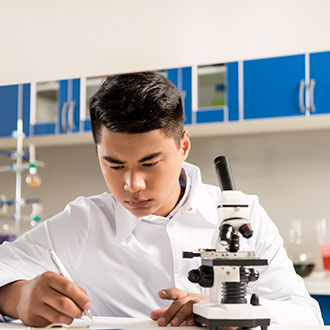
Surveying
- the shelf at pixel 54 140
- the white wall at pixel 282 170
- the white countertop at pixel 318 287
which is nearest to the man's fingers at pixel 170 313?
the white countertop at pixel 318 287

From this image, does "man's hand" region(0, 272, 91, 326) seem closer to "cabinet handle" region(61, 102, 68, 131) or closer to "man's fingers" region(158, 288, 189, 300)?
"man's fingers" region(158, 288, 189, 300)

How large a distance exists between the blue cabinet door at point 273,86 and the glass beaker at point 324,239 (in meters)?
0.62

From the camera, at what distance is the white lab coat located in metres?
1.11

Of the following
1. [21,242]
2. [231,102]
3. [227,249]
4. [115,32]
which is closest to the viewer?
[115,32]

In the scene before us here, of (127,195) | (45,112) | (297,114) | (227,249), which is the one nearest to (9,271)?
(127,195)

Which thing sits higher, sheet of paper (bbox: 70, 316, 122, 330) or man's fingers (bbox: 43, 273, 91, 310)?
man's fingers (bbox: 43, 273, 91, 310)

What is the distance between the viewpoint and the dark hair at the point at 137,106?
98 cm

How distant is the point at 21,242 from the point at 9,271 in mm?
104

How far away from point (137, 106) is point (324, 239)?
1.79 m

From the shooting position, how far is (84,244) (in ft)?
3.84

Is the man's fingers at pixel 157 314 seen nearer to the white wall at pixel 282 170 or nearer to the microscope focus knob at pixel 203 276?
the microscope focus knob at pixel 203 276

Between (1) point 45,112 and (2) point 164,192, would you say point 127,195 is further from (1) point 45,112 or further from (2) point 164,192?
(1) point 45,112

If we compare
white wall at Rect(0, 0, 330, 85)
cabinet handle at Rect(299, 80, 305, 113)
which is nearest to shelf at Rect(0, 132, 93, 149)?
cabinet handle at Rect(299, 80, 305, 113)

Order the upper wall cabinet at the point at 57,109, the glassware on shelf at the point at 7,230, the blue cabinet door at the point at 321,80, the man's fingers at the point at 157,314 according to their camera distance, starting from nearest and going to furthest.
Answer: the man's fingers at the point at 157,314 → the blue cabinet door at the point at 321,80 → the glassware on shelf at the point at 7,230 → the upper wall cabinet at the point at 57,109
